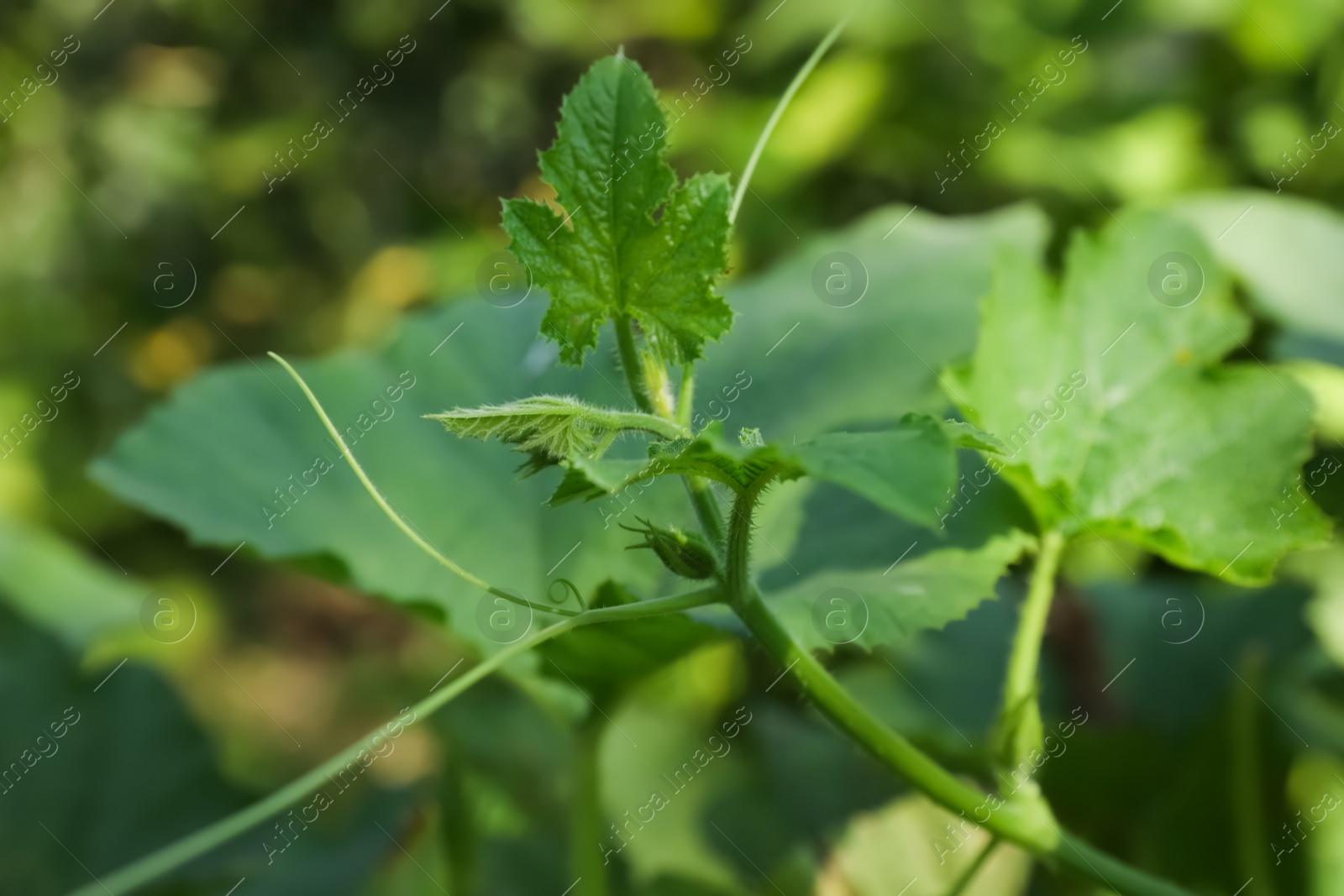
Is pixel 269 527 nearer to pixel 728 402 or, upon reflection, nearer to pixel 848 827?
pixel 728 402

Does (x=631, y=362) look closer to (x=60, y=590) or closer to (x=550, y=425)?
(x=550, y=425)

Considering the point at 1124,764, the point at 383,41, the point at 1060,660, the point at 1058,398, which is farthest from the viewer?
the point at 383,41

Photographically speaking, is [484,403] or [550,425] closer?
[550,425]

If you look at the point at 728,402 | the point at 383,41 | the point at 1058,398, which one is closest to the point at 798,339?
the point at 728,402

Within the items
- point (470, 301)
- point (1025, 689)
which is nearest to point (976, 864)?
point (1025, 689)

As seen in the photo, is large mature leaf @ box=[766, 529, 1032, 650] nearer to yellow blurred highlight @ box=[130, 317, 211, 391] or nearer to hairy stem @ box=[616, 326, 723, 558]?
hairy stem @ box=[616, 326, 723, 558]

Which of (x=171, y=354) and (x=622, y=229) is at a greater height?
(x=171, y=354)

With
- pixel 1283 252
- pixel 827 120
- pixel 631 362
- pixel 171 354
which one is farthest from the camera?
pixel 171 354
